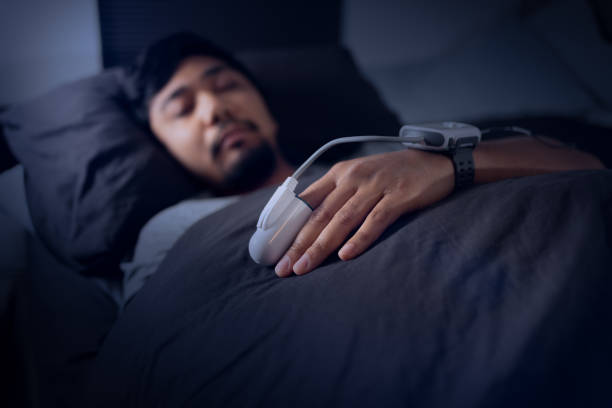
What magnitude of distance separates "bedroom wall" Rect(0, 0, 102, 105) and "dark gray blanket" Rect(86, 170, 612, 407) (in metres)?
0.49

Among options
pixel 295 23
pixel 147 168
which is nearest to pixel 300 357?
pixel 147 168

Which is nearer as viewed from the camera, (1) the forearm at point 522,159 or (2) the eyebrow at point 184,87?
(1) the forearm at point 522,159

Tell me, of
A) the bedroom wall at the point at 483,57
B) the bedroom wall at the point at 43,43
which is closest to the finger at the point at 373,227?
the bedroom wall at the point at 43,43

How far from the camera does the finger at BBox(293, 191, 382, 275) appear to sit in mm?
421

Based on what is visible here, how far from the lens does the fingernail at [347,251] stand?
16.5 inches

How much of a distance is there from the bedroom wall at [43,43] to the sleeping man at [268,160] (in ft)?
0.46

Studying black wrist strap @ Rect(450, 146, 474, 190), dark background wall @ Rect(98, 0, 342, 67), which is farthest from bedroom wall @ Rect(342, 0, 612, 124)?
black wrist strap @ Rect(450, 146, 474, 190)

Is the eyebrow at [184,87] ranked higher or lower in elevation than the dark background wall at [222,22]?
lower

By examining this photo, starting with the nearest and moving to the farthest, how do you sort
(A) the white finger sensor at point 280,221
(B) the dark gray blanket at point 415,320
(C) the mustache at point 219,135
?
(B) the dark gray blanket at point 415,320, (A) the white finger sensor at point 280,221, (C) the mustache at point 219,135

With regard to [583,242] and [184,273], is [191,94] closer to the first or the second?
[184,273]

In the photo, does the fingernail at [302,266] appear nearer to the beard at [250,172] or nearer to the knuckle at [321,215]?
the knuckle at [321,215]

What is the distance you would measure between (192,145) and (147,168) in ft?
0.36

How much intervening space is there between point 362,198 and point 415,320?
0.17 m

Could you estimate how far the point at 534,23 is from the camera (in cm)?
138
